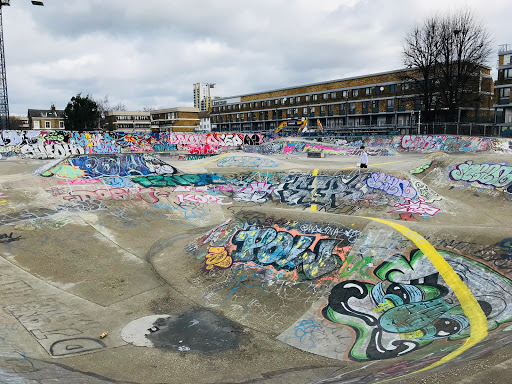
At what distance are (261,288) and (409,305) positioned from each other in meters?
3.60

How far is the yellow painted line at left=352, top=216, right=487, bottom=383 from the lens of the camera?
580cm

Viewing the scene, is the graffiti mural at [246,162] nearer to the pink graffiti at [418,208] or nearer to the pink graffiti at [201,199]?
the pink graffiti at [201,199]

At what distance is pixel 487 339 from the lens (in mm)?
5852

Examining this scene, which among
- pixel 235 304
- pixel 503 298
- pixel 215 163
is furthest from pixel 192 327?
pixel 215 163

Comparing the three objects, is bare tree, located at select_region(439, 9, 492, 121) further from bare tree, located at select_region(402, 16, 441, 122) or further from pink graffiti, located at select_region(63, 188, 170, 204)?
pink graffiti, located at select_region(63, 188, 170, 204)

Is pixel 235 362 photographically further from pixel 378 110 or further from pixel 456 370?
pixel 378 110

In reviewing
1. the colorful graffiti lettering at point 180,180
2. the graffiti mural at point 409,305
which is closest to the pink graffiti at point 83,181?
the colorful graffiti lettering at point 180,180

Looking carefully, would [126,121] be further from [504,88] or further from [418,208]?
[418,208]

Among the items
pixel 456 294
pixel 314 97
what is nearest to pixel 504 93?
pixel 314 97

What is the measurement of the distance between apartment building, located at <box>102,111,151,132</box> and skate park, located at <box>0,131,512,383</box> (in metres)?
105

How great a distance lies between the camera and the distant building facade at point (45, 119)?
102 meters

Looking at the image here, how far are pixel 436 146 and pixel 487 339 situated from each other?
37.1 metres

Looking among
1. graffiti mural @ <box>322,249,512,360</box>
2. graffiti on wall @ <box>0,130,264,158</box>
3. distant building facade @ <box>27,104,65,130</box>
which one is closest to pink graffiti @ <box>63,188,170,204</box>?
graffiti mural @ <box>322,249,512,360</box>

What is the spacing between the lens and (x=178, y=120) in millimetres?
106250
